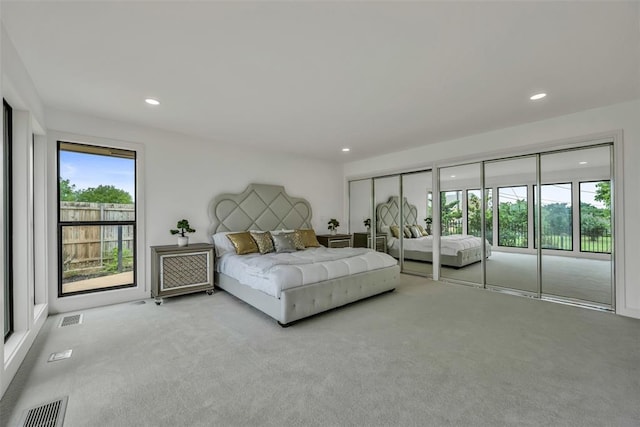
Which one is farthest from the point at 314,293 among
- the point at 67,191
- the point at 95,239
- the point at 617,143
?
the point at 617,143

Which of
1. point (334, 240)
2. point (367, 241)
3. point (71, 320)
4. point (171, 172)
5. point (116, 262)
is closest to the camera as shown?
point (71, 320)

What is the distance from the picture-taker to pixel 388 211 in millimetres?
6164

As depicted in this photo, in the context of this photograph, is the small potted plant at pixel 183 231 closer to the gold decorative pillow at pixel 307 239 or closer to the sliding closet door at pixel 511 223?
the gold decorative pillow at pixel 307 239

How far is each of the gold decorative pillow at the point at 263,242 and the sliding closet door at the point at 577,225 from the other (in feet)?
13.7

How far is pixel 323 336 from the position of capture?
2834 millimetres

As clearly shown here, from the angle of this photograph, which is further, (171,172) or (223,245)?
(223,245)

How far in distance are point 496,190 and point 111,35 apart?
5250 millimetres

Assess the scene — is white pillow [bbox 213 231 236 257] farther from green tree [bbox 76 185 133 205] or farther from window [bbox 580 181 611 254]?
window [bbox 580 181 611 254]

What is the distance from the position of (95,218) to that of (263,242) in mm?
2334

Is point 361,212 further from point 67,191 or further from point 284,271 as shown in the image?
point 67,191

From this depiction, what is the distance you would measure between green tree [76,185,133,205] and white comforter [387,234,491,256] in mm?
4993

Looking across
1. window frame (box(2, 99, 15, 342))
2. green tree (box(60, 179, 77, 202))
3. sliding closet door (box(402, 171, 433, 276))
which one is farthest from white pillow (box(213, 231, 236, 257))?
sliding closet door (box(402, 171, 433, 276))

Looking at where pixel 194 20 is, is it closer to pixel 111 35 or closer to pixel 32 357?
pixel 111 35

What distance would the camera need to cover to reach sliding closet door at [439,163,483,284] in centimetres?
484
